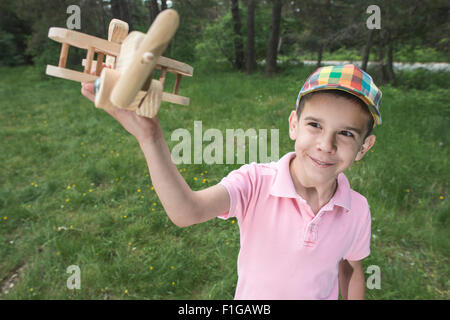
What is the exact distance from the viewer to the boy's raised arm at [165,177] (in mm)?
734

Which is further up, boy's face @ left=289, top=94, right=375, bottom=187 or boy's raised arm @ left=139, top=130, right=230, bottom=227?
boy's face @ left=289, top=94, right=375, bottom=187

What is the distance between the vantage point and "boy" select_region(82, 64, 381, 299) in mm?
1031

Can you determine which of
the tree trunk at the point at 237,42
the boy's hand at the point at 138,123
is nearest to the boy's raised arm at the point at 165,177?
the boy's hand at the point at 138,123

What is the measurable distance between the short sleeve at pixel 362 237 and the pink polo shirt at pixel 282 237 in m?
0.07

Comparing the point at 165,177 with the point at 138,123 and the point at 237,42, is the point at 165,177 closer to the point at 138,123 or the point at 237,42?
the point at 138,123

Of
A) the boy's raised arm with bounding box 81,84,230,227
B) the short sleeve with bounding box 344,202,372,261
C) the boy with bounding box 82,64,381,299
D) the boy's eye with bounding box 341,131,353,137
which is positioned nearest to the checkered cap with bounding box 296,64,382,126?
the boy with bounding box 82,64,381,299

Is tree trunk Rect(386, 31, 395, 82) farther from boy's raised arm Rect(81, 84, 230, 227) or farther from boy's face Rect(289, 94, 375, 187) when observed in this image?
boy's raised arm Rect(81, 84, 230, 227)

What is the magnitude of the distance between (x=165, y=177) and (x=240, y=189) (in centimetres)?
38

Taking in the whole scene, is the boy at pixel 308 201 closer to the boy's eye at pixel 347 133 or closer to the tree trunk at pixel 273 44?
the boy's eye at pixel 347 133

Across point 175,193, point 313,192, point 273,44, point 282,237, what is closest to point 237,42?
point 273,44

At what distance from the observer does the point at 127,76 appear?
0.60m

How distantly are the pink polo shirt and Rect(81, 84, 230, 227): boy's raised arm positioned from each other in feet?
0.47
